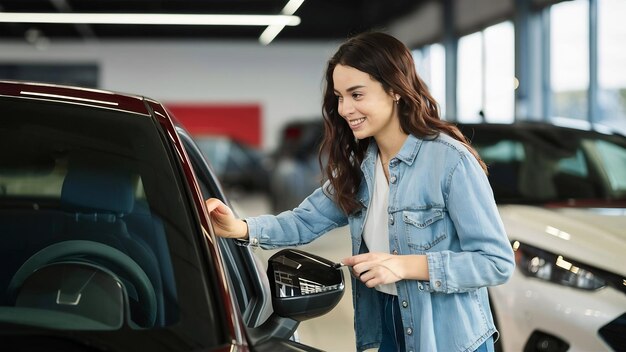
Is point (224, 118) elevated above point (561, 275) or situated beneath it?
elevated above

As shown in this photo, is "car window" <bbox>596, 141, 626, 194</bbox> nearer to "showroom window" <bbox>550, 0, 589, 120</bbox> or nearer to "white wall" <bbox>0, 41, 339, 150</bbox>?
"showroom window" <bbox>550, 0, 589, 120</bbox>

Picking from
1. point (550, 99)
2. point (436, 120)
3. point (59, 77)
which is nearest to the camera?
point (436, 120)

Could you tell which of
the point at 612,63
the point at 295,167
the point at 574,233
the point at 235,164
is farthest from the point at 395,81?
the point at 235,164

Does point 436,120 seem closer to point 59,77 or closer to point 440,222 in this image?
point 440,222

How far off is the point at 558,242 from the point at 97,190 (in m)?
2.11

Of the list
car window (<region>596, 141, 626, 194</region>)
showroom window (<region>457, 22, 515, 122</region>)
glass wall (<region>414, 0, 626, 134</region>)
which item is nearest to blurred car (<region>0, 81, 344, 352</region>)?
car window (<region>596, 141, 626, 194</region>)

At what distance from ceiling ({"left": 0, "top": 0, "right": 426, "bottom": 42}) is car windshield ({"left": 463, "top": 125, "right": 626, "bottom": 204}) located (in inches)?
472

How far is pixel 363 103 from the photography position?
6.49 feet

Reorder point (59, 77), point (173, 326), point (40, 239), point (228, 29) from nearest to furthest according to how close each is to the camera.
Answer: point (173, 326) < point (40, 239) < point (228, 29) < point (59, 77)

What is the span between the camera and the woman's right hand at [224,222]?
214 centimetres

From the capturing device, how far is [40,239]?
6.12ft

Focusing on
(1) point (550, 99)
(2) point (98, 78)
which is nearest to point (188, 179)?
(1) point (550, 99)

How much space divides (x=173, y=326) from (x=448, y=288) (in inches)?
24.7

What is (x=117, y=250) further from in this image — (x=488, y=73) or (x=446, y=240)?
(x=488, y=73)
